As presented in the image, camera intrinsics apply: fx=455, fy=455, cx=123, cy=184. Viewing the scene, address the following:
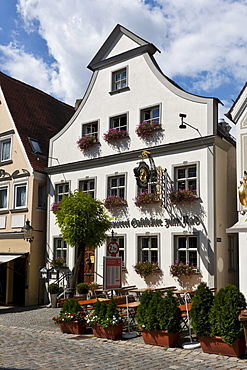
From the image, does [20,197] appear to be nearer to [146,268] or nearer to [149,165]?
[149,165]

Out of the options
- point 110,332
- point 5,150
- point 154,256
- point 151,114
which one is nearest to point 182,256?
point 154,256

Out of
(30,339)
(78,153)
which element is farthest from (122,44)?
(30,339)

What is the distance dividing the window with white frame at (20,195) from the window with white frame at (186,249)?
846 cm

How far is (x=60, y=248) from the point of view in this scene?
2086 cm

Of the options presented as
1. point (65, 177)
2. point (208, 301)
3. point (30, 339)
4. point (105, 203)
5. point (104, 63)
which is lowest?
point (30, 339)

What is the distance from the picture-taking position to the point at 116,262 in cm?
1391

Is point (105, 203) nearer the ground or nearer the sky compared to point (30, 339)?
nearer the sky

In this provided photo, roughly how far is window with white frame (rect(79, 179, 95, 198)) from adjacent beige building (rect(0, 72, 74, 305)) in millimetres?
2382

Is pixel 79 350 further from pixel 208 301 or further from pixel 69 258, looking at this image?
pixel 69 258

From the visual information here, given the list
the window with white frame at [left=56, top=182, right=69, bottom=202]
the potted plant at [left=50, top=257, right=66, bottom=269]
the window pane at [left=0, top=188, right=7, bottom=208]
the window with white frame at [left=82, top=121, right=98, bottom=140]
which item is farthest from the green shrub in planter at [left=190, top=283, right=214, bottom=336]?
the window pane at [left=0, top=188, right=7, bottom=208]

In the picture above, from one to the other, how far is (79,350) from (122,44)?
1395 centimetres

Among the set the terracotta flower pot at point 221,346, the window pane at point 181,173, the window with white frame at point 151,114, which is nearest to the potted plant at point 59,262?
the window pane at point 181,173

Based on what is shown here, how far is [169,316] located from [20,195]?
44.7 ft

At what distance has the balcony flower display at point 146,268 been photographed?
56.0 ft
